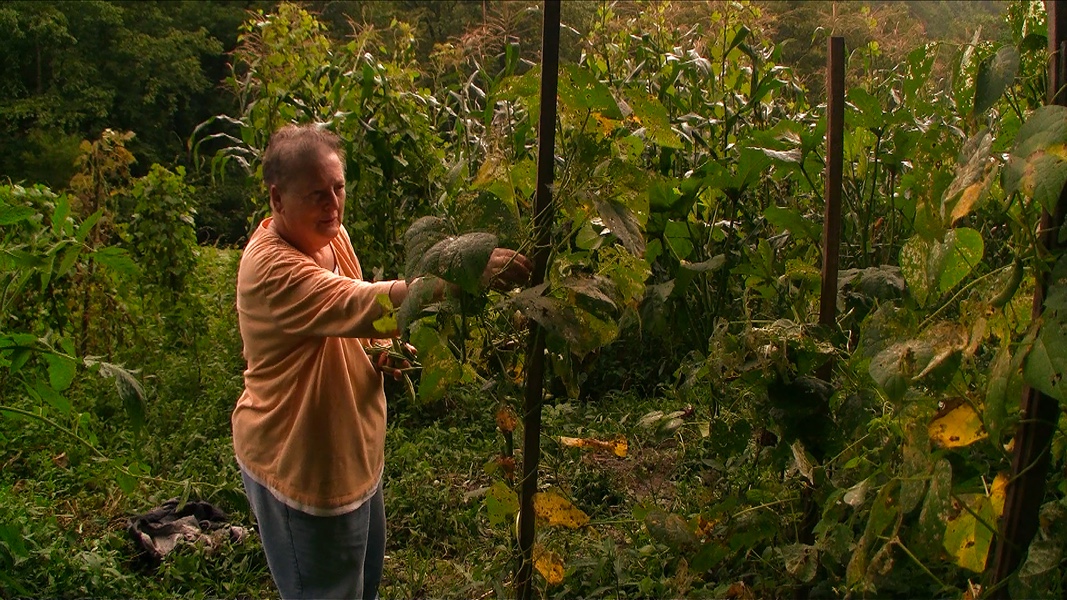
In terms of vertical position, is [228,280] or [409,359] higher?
[409,359]

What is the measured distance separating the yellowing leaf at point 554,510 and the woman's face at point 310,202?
0.77 metres

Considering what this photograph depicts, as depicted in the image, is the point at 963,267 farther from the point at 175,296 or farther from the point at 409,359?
the point at 175,296

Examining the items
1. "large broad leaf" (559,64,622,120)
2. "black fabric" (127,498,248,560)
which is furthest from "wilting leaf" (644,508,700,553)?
"black fabric" (127,498,248,560)

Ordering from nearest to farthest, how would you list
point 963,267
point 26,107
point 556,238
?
point 963,267
point 556,238
point 26,107

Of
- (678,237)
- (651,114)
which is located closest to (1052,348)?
(651,114)

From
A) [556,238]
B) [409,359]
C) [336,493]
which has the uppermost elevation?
[556,238]

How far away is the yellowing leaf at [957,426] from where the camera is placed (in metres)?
0.97

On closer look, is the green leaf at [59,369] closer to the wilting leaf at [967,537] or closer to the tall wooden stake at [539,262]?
the tall wooden stake at [539,262]

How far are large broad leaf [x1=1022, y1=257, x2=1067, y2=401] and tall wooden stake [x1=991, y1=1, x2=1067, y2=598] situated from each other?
0.12 ft

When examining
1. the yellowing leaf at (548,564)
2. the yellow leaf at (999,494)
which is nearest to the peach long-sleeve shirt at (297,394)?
the yellowing leaf at (548,564)

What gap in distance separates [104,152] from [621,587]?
4.48 m

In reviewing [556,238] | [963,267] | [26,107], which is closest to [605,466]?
[556,238]

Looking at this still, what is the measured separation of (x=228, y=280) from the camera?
5133mm

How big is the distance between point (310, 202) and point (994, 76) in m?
1.28
